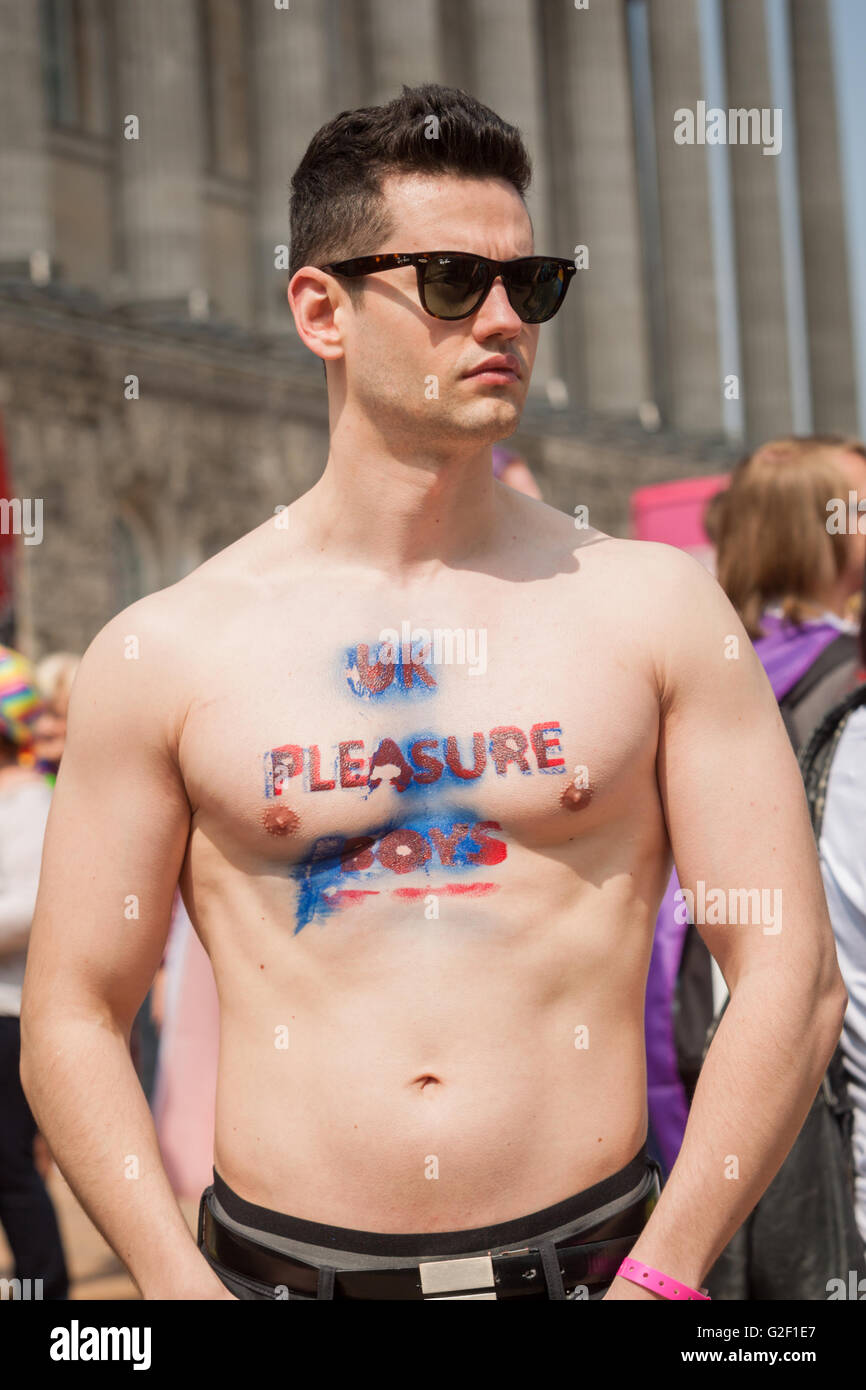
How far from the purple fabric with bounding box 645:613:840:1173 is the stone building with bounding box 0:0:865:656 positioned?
Answer: 1893 centimetres

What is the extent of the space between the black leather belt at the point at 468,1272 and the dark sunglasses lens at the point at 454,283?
4.51 feet

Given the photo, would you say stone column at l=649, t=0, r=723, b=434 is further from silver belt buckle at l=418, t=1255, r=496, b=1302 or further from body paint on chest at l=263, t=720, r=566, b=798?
A: silver belt buckle at l=418, t=1255, r=496, b=1302

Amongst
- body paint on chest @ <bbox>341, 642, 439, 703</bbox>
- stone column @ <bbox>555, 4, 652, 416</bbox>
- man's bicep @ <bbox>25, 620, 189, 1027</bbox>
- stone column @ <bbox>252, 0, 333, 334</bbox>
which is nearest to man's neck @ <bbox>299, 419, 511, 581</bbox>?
body paint on chest @ <bbox>341, 642, 439, 703</bbox>

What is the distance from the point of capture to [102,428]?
2438cm

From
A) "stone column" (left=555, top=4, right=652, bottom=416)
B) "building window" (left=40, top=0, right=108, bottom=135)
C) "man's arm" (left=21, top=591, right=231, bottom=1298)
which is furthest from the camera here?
"stone column" (left=555, top=4, right=652, bottom=416)

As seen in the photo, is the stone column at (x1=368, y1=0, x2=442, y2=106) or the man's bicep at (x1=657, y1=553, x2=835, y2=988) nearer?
the man's bicep at (x1=657, y1=553, x2=835, y2=988)

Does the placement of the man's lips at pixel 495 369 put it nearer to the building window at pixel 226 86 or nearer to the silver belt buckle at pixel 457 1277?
the silver belt buckle at pixel 457 1277

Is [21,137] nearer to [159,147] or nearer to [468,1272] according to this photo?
[159,147]

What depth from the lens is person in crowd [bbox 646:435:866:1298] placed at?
4.16 metres

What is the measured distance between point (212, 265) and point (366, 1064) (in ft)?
101

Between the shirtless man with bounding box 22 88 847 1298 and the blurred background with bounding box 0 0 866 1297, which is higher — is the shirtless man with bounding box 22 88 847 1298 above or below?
below

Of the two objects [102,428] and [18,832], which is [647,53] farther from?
[18,832]
